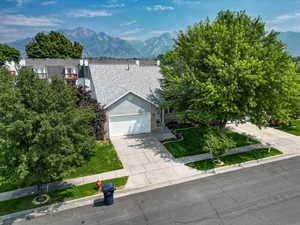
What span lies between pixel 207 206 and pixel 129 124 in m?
10.1

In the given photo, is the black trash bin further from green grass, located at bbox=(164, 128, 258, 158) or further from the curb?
green grass, located at bbox=(164, 128, 258, 158)

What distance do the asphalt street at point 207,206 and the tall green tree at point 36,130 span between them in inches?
93.5

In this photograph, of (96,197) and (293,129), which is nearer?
(96,197)

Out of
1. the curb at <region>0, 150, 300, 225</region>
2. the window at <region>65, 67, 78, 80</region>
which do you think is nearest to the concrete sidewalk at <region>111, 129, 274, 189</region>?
the curb at <region>0, 150, 300, 225</region>

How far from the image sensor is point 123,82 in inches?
718

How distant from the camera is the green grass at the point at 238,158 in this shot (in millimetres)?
11555

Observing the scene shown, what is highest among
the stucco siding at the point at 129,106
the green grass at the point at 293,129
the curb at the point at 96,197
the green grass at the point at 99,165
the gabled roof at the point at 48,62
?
the gabled roof at the point at 48,62

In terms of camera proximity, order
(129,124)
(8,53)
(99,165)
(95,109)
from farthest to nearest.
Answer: (8,53)
(129,124)
(95,109)
(99,165)

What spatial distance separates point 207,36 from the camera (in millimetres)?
11711

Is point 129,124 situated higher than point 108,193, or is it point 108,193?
point 129,124

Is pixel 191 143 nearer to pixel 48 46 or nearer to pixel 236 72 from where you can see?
pixel 236 72

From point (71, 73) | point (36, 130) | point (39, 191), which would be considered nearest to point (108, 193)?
point (39, 191)

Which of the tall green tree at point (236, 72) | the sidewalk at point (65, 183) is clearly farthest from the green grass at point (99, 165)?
the tall green tree at point (236, 72)

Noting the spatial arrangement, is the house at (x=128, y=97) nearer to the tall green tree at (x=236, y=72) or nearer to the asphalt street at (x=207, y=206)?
the tall green tree at (x=236, y=72)
